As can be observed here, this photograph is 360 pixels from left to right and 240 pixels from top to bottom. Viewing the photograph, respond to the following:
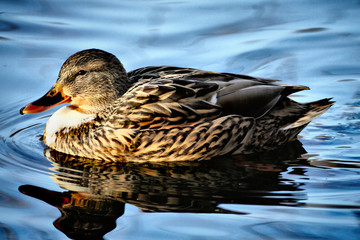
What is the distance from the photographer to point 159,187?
6.54 metres

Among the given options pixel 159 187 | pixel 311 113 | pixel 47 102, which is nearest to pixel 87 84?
pixel 47 102

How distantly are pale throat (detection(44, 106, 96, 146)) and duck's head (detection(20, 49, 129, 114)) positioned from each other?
97 mm

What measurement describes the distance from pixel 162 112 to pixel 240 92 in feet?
3.20

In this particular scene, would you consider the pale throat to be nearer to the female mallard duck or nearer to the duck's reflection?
the female mallard duck

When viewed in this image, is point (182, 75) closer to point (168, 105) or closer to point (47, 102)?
point (168, 105)

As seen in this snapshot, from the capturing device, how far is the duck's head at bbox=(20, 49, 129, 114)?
752cm

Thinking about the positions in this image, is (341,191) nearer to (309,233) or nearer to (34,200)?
(309,233)

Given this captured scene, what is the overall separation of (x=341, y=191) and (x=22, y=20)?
7.43m

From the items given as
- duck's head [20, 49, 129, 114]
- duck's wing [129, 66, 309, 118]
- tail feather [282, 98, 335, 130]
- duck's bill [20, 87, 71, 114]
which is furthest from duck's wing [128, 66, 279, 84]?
duck's bill [20, 87, 71, 114]

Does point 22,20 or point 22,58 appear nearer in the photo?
point 22,58

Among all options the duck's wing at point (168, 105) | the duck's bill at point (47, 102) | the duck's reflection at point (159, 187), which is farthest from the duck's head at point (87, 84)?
the duck's reflection at point (159, 187)

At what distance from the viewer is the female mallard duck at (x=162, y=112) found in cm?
723

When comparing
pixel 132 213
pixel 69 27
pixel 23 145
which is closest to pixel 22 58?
pixel 69 27

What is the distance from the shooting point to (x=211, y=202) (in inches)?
240
